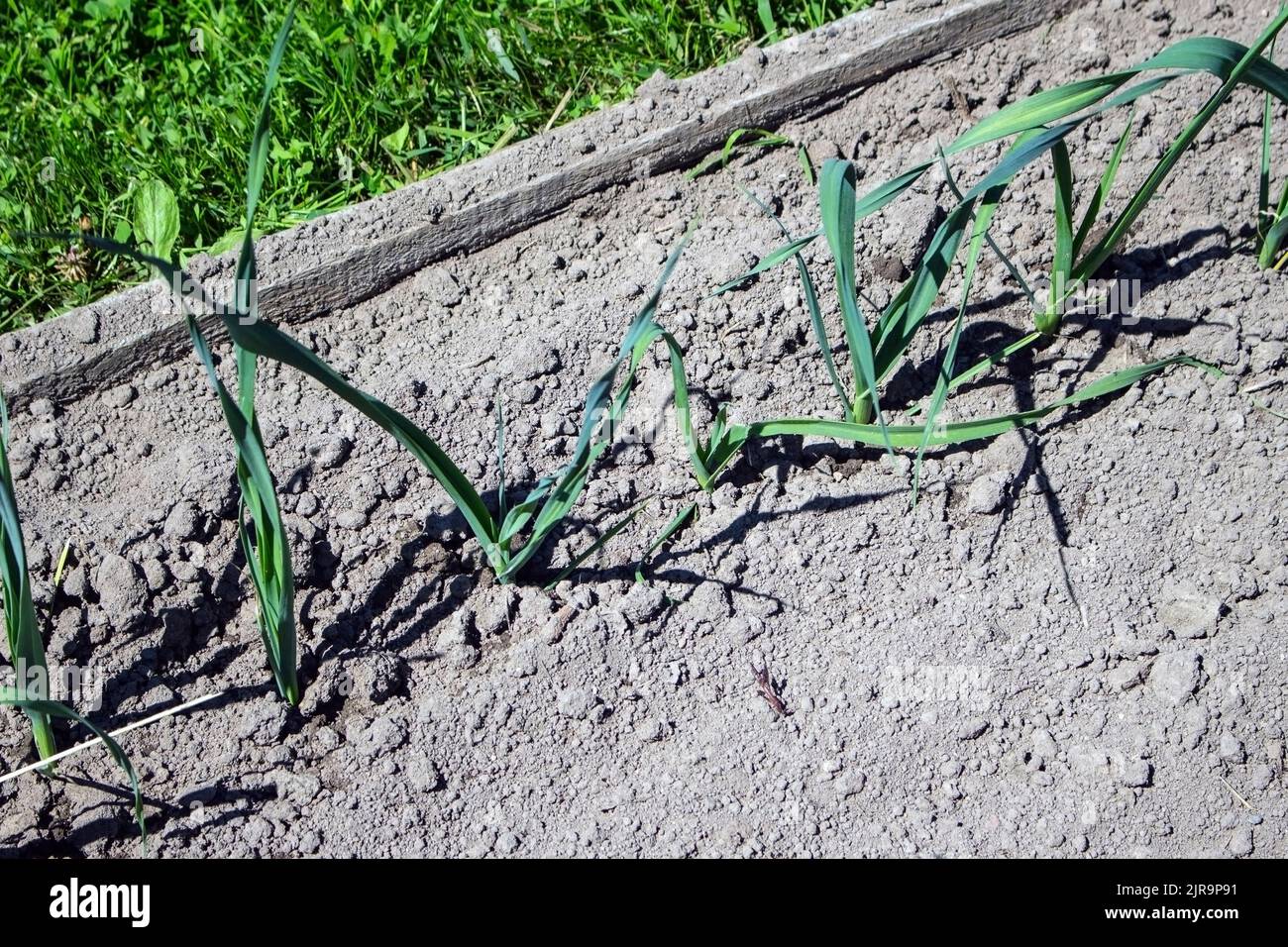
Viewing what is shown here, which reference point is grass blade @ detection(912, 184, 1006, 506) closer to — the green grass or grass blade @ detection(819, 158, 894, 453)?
grass blade @ detection(819, 158, 894, 453)

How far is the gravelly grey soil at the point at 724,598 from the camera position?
1.78m

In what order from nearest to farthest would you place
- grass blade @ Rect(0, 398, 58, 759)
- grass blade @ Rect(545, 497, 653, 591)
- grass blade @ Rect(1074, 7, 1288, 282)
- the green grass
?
grass blade @ Rect(0, 398, 58, 759)
grass blade @ Rect(1074, 7, 1288, 282)
grass blade @ Rect(545, 497, 653, 591)
the green grass

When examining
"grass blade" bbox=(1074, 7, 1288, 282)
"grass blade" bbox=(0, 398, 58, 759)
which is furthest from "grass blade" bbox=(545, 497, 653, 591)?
"grass blade" bbox=(1074, 7, 1288, 282)

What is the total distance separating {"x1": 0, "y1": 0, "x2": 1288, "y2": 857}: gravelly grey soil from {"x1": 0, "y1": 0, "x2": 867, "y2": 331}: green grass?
1.30ft

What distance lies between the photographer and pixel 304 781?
1.80 metres

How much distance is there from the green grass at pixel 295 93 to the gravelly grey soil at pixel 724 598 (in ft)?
1.30

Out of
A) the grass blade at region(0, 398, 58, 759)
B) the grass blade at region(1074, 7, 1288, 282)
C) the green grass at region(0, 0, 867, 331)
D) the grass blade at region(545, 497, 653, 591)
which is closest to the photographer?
the grass blade at region(0, 398, 58, 759)

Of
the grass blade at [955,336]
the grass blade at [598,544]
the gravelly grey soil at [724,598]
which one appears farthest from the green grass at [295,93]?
the grass blade at [598,544]

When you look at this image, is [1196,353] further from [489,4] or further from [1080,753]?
[489,4]

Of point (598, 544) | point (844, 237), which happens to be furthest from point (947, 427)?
point (598, 544)

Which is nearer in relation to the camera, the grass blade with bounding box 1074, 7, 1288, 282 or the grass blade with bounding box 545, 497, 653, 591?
the grass blade with bounding box 1074, 7, 1288, 282

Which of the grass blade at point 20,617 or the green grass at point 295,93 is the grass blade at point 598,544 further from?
the green grass at point 295,93

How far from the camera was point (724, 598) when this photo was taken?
1.94m

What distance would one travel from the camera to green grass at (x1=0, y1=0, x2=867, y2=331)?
2.44 metres
